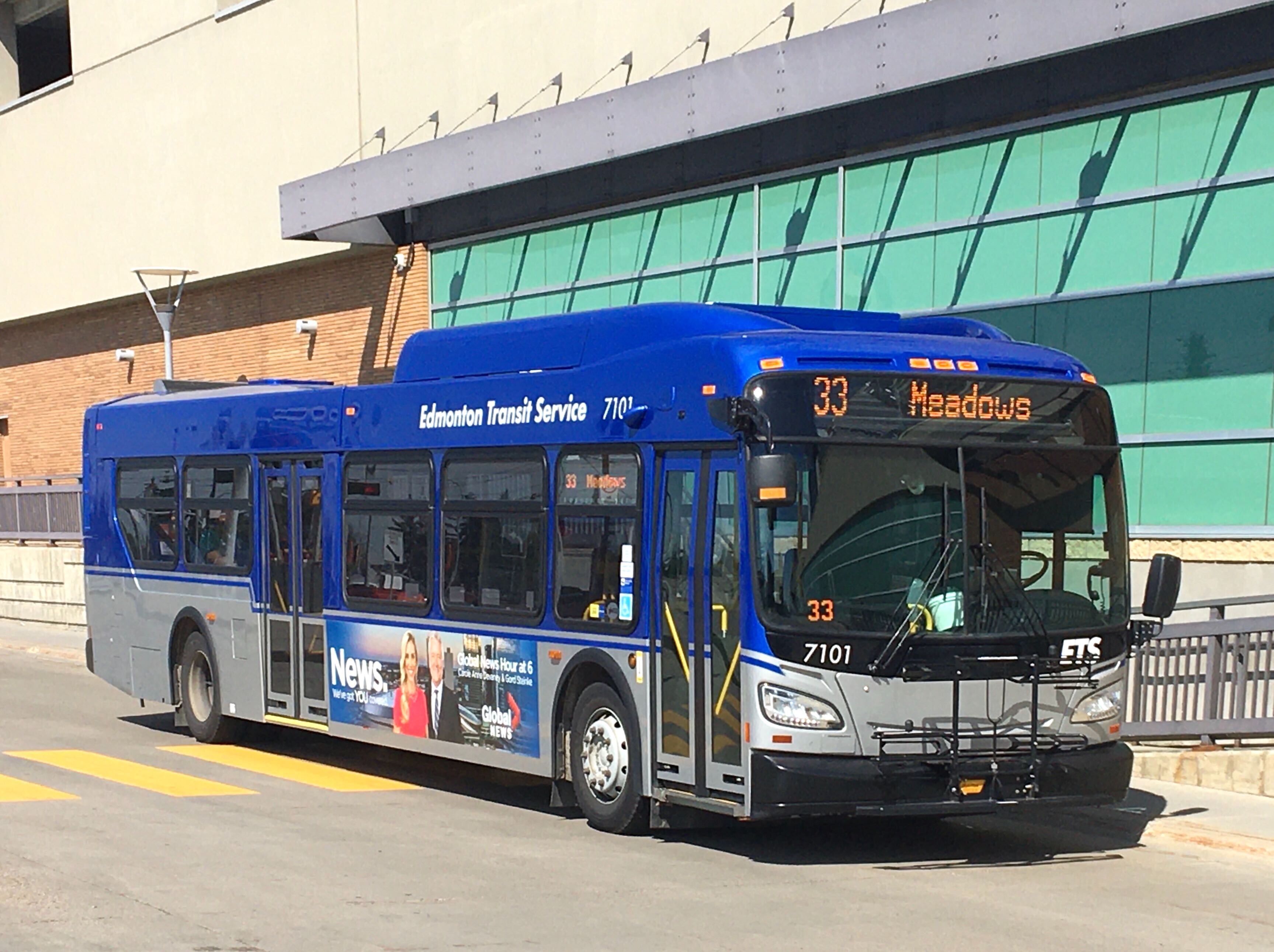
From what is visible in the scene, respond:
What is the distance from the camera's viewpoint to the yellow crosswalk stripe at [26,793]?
12.8 m

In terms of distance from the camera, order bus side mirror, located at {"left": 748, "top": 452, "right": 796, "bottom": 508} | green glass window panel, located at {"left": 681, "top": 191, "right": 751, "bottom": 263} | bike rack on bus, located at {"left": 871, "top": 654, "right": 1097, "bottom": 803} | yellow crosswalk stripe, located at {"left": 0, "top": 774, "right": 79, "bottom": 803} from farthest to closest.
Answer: green glass window panel, located at {"left": 681, "top": 191, "right": 751, "bottom": 263} < yellow crosswalk stripe, located at {"left": 0, "top": 774, "right": 79, "bottom": 803} < bike rack on bus, located at {"left": 871, "top": 654, "right": 1097, "bottom": 803} < bus side mirror, located at {"left": 748, "top": 452, "right": 796, "bottom": 508}

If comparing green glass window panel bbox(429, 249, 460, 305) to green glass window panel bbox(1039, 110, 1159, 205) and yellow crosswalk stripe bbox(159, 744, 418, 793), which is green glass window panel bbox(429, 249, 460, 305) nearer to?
green glass window panel bbox(1039, 110, 1159, 205)

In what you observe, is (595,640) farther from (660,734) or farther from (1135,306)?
(1135,306)

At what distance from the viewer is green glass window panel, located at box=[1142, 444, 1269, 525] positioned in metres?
16.7

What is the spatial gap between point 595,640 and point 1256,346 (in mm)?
7790

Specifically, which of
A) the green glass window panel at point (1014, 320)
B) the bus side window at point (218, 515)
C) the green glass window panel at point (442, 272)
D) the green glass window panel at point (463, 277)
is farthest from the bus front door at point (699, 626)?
the green glass window panel at point (442, 272)


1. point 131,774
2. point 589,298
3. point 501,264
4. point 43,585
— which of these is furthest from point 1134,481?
point 43,585

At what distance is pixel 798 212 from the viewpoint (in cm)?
2184

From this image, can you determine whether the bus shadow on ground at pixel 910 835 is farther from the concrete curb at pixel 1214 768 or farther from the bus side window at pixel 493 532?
A: the bus side window at pixel 493 532

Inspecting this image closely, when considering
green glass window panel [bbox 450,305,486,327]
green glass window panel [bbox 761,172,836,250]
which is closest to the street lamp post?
green glass window panel [bbox 450,305,486,327]

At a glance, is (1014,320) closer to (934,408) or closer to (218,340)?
(934,408)

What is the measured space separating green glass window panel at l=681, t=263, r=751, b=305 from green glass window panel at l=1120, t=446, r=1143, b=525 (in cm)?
597

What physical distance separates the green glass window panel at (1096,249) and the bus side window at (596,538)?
7.71 m

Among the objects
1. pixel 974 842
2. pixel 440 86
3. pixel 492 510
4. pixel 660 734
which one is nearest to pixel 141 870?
pixel 660 734
